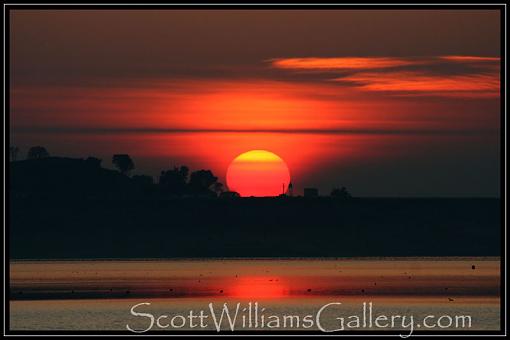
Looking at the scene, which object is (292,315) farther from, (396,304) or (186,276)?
(186,276)

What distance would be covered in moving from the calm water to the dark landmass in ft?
179

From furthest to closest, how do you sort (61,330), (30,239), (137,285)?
1. (30,239)
2. (137,285)
3. (61,330)

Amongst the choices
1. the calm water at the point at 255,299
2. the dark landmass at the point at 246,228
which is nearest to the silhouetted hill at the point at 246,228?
the dark landmass at the point at 246,228

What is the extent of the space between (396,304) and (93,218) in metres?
113

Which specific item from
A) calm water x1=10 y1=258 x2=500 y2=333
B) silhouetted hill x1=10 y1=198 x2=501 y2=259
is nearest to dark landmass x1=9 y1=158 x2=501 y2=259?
silhouetted hill x1=10 y1=198 x2=501 y2=259

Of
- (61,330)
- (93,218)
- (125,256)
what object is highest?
(93,218)

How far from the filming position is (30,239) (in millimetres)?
166250

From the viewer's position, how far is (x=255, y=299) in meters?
72.1

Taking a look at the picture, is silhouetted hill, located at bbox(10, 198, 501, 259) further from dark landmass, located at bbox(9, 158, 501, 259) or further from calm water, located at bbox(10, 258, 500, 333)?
calm water, located at bbox(10, 258, 500, 333)

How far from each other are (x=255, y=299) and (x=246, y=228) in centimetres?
10276

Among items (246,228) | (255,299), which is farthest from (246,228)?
(255,299)

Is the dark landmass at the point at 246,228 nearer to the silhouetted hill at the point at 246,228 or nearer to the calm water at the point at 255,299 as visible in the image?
the silhouetted hill at the point at 246,228

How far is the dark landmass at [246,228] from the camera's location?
159 m

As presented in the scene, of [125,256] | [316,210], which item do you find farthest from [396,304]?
[316,210]
